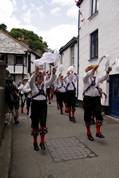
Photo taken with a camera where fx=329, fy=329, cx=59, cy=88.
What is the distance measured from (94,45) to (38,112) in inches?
392

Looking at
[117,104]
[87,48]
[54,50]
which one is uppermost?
[87,48]

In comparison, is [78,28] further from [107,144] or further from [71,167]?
[71,167]

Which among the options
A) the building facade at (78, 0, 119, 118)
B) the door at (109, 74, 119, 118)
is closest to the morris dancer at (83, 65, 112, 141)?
the building facade at (78, 0, 119, 118)

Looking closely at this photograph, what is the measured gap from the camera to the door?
13.2 meters

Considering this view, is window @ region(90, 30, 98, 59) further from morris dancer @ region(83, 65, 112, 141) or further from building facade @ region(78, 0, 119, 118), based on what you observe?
morris dancer @ region(83, 65, 112, 141)

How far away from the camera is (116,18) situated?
1303 cm

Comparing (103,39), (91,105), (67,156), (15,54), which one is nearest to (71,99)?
(91,105)

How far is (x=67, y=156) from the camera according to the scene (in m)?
7.11

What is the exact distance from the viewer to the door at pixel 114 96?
13164 millimetres

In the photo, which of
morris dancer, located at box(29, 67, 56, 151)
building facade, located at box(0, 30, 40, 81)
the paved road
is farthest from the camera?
building facade, located at box(0, 30, 40, 81)

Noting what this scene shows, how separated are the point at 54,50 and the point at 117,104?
5826 millimetres

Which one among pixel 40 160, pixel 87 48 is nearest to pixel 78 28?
pixel 87 48

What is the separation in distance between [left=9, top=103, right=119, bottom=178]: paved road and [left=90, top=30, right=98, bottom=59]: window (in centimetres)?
692

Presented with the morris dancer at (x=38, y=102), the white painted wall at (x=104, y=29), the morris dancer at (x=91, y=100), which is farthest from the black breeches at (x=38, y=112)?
the white painted wall at (x=104, y=29)
